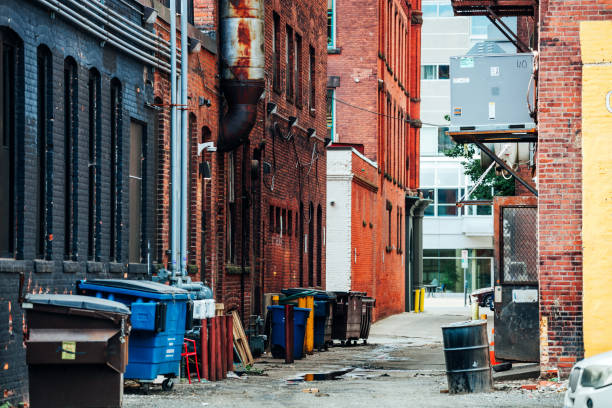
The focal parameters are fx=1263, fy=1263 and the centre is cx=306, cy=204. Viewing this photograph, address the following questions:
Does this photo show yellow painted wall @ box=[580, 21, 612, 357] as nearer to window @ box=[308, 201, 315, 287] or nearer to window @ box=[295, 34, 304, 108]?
window @ box=[295, 34, 304, 108]

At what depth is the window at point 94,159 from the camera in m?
16.7

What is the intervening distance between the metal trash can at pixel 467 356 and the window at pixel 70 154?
4.75 m

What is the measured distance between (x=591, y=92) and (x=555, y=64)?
2.24 feet

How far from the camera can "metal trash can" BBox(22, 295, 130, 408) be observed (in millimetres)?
12055

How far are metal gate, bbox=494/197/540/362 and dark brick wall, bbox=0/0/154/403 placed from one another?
17.6 feet

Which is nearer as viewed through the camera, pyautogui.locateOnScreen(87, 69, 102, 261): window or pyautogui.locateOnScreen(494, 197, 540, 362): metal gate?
pyautogui.locateOnScreen(87, 69, 102, 261): window

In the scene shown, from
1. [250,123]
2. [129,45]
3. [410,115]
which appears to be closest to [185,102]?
[129,45]

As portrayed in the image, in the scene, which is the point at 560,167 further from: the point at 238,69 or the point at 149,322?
the point at 238,69

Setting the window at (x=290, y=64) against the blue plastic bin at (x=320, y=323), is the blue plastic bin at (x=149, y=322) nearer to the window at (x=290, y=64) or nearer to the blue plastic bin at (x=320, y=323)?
the blue plastic bin at (x=320, y=323)

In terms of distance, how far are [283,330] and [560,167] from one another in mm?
7257

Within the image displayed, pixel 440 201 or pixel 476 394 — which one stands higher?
pixel 440 201

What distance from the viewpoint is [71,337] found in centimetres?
1214

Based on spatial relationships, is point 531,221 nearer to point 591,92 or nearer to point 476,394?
point 591,92

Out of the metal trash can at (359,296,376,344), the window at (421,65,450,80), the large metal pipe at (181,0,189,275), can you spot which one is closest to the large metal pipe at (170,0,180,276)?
the large metal pipe at (181,0,189,275)
